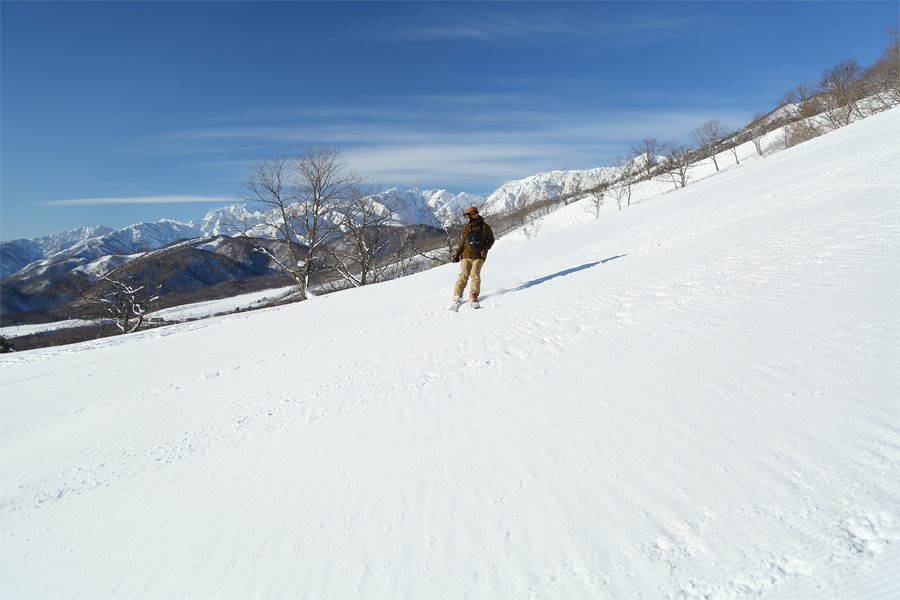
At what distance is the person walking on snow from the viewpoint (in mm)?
7844

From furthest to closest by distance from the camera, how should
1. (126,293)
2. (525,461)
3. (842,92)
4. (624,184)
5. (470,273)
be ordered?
(624,184), (842,92), (126,293), (470,273), (525,461)

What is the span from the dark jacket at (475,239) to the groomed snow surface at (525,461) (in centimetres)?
256

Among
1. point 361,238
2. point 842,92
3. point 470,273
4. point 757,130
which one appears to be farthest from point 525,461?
point 757,130

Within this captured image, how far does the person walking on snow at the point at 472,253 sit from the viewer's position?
784 centimetres

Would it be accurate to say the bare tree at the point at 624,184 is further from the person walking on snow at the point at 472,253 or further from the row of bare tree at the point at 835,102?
the person walking on snow at the point at 472,253

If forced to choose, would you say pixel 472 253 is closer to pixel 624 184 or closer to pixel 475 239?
pixel 475 239

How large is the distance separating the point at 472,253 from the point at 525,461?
5.71 meters

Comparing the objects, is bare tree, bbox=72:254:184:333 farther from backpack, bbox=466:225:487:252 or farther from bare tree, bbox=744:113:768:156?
bare tree, bbox=744:113:768:156

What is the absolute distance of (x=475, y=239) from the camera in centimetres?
790

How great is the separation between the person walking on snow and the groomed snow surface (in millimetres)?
2118

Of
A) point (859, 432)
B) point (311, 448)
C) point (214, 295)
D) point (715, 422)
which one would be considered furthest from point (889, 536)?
point (214, 295)

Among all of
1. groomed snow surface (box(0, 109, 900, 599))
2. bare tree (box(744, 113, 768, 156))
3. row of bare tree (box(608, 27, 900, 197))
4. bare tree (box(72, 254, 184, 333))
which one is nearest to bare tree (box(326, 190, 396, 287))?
bare tree (box(72, 254, 184, 333))

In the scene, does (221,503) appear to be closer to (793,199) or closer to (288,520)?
(288,520)

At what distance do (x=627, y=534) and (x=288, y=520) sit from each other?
201 centimetres
